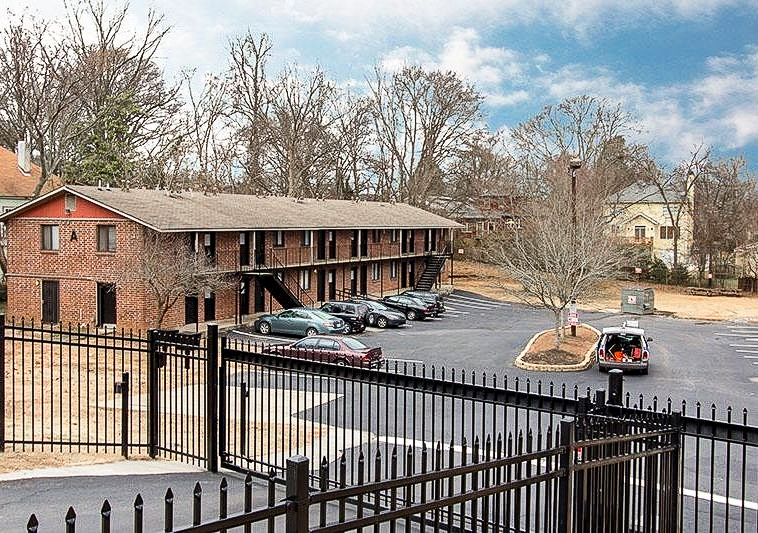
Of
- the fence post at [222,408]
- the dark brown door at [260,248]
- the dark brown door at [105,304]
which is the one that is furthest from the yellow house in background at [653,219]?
the fence post at [222,408]

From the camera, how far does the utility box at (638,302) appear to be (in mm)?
45531

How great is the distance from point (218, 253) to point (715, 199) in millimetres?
48919

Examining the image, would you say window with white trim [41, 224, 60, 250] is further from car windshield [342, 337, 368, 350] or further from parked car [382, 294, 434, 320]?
parked car [382, 294, 434, 320]

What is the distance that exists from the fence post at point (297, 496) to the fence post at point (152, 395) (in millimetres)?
7070

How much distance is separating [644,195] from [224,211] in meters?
49.2

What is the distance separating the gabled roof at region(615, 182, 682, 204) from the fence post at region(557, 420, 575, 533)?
2750 inches

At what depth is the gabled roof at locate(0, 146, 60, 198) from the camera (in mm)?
44938

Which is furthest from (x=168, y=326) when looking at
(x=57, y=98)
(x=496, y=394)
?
(x=496, y=394)

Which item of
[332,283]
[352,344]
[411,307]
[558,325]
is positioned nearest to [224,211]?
[332,283]

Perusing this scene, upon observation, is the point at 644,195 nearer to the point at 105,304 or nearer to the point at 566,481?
the point at 105,304

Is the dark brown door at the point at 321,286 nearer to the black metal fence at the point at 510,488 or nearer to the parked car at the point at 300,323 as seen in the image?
the parked car at the point at 300,323

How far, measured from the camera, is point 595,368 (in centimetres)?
2656

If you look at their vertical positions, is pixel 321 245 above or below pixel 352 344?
above

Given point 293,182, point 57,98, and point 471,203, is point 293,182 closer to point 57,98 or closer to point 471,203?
point 471,203
